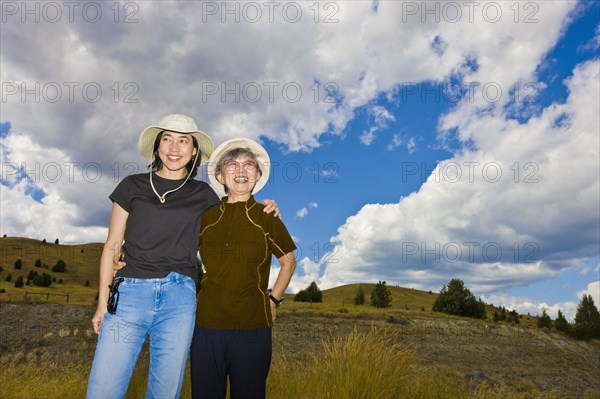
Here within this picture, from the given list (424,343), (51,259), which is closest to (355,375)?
(424,343)

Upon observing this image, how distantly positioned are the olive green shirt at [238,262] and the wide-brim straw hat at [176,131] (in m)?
0.59

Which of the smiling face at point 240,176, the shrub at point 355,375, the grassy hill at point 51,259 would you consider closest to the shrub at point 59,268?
the grassy hill at point 51,259

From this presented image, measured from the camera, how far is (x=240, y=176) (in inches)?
133

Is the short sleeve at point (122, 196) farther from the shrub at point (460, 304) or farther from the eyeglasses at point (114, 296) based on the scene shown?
the shrub at point (460, 304)

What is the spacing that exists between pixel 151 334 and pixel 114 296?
33 centimetres

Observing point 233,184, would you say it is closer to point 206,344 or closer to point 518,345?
point 206,344

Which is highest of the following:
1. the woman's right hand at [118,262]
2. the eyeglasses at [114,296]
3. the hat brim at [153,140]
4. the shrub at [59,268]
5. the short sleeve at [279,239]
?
the shrub at [59,268]

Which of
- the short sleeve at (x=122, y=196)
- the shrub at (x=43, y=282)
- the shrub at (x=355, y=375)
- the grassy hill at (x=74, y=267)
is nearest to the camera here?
the short sleeve at (x=122, y=196)

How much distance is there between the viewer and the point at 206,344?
2.97 meters

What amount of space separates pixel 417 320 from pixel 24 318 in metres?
21.2

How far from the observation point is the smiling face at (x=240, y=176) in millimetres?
3367

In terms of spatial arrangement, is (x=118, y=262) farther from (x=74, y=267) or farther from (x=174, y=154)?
(x=74, y=267)

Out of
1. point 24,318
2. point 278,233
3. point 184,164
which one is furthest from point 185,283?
point 24,318

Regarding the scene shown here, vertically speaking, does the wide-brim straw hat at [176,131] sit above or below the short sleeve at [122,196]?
above
